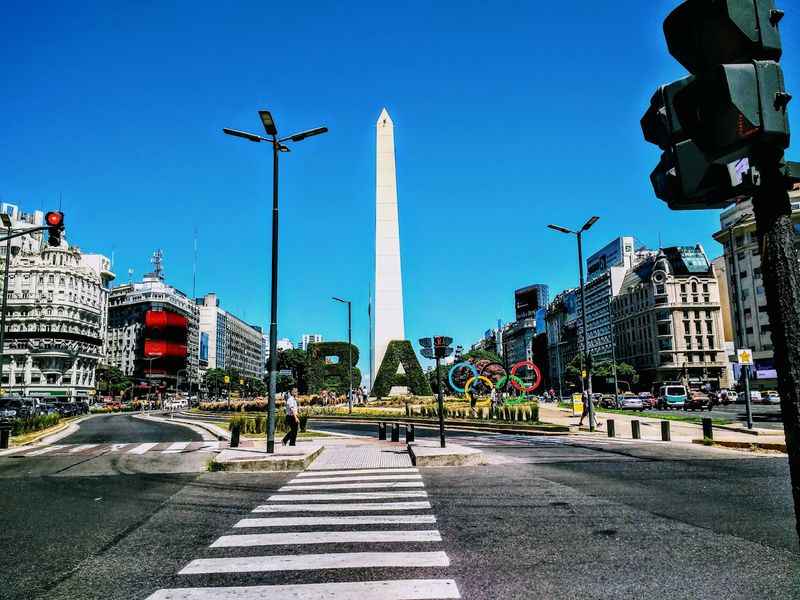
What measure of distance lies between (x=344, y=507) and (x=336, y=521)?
41.0 inches

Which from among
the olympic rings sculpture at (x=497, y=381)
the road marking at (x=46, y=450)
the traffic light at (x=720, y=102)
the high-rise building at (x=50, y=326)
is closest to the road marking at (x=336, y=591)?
the traffic light at (x=720, y=102)

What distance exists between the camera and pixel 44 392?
110 m

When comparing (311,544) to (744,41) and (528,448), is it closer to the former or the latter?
(744,41)

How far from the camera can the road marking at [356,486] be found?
1073 centimetres

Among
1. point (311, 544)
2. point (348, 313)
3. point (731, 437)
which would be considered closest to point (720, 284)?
point (348, 313)

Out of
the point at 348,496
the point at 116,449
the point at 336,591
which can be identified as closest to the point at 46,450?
the point at 116,449

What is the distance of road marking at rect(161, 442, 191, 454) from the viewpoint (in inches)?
727

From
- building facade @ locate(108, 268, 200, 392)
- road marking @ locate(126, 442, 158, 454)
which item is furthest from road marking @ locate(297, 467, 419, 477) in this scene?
building facade @ locate(108, 268, 200, 392)

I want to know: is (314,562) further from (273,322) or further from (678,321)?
(678,321)

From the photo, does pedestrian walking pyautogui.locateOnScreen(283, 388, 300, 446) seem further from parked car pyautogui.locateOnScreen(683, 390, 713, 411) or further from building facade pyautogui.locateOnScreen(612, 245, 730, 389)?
building facade pyautogui.locateOnScreen(612, 245, 730, 389)

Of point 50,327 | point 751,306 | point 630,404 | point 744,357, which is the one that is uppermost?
point 50,327

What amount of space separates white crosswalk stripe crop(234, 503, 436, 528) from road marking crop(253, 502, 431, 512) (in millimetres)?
610

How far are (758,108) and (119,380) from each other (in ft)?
494

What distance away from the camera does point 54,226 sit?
62.3ft
